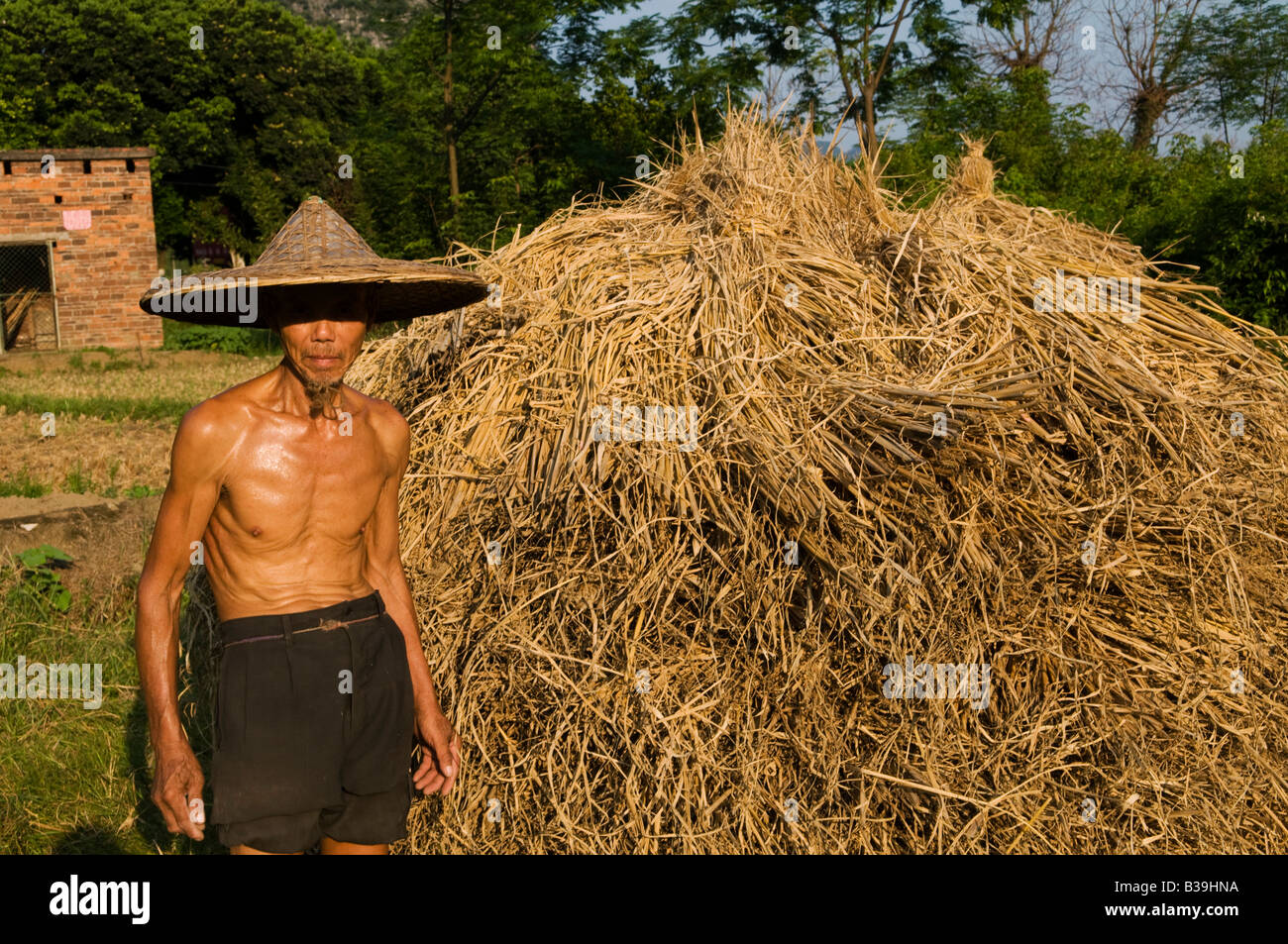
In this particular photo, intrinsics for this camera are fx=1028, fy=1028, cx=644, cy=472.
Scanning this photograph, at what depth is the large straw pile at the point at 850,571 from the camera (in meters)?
3.18

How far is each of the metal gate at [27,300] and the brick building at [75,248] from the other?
20mm

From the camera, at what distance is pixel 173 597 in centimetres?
269

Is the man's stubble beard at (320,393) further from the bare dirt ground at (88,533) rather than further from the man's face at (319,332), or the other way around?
the bare dirt ground at (88,533)

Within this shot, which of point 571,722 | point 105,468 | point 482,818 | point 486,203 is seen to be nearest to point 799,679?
point 571,722

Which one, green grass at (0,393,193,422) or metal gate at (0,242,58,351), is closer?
green grass at (0,393,193,422)

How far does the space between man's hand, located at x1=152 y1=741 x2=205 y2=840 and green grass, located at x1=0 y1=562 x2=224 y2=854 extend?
5.11 ft

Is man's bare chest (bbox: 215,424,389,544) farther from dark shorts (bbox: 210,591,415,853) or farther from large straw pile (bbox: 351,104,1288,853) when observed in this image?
large straw pile (bbox: 351,104,1288,853)

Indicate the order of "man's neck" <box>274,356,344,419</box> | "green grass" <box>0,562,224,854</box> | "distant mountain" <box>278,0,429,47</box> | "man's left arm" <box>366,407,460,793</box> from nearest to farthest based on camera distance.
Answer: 1. "man's neck" <box>274,356,344,419</box>
2. "man's left arm" <box>366,407,460,793</box>
3. "green grass" <box>0,562,224,854</box>
4. "distant mountain" <box>278,0,429,47</box>

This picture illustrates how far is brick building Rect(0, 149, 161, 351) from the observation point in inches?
848

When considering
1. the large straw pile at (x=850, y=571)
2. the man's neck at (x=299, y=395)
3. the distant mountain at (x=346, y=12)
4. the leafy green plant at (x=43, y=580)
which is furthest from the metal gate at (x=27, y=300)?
the distant mountain at (x=346, y=12)

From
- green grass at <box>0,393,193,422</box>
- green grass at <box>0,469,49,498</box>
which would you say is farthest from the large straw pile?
green grass at <box>0,393,193,422</box>

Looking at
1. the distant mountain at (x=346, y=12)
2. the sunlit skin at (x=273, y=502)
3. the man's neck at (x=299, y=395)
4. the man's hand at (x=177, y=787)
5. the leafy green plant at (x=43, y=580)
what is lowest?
the leafy green plant at (x=43, y=580)

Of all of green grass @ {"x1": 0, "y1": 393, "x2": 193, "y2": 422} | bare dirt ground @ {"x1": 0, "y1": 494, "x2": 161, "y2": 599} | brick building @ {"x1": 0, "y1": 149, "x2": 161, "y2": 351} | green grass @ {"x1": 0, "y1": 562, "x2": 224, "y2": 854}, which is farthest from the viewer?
brick building @ {"x1": 0, "y1": 149, "x2": 161, "y2": 351}

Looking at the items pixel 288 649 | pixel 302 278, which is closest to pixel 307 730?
pixel 288 649
